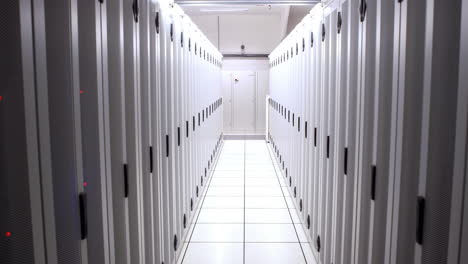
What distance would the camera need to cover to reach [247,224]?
15.3 feet

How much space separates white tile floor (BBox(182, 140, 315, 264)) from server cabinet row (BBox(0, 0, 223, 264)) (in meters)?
0.88

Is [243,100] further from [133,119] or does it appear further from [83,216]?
[83,216]

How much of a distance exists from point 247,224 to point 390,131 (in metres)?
3.18

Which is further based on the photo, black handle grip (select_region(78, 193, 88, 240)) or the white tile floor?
the white tile floor

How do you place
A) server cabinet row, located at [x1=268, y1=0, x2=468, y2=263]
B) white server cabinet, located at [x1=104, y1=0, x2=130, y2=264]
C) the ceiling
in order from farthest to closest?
the ceiling
white server cabinet, located at [x1=104, y1=0, x2=130, y2=264]
server cabinet row, located at [x1=268, y1=0, x2=468, y2=263]

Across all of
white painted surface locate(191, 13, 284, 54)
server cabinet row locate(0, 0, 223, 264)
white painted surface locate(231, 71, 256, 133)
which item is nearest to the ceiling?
white painted surface locate(191, 13, 284, 54)

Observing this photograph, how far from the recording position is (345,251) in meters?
2.53

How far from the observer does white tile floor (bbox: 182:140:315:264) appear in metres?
3.80

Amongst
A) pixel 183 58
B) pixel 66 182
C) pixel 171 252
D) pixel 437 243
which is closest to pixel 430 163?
pixel 437 243

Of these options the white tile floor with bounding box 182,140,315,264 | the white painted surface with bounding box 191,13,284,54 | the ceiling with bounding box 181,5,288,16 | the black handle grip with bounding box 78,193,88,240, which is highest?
the ceiling with bounding box 181,5,288,16

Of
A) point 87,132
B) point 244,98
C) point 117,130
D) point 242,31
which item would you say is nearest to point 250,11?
point 242,31

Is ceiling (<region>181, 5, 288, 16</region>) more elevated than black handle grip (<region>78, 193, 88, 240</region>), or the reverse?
ceiling (<region>181, 5, 288, 16</region>)

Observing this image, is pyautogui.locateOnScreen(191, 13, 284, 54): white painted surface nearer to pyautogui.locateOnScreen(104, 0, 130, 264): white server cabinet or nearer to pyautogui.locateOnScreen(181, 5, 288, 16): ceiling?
pyautogui.locateOnScreen(181, 5, 288, 16): ceiling

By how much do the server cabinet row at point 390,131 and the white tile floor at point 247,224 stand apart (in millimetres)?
662
